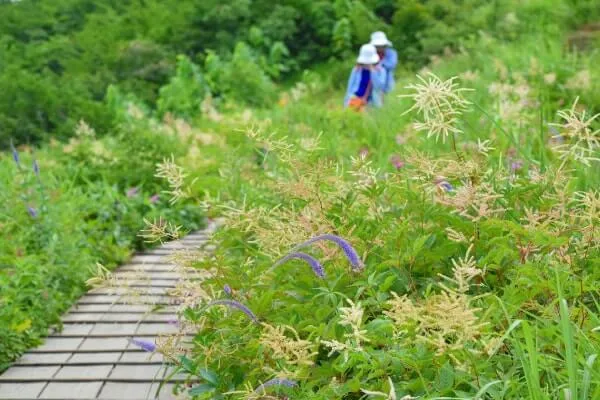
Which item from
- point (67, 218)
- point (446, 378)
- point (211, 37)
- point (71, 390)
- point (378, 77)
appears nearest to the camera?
point (446, 378)

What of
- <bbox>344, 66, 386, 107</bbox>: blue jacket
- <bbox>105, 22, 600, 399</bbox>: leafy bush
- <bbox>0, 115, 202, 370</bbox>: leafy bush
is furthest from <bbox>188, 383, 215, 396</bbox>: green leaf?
<bbox>344, 66, 386, 107</bbox>: blue jacket

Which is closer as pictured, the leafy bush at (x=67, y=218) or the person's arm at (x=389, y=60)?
the leafy bush at (x=67, y=218)

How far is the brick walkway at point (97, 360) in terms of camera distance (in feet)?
11.7

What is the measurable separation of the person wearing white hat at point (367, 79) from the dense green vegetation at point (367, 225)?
38.9 inches

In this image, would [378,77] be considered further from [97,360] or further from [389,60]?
[97,360]

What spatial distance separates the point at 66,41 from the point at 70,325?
17655 millimetres

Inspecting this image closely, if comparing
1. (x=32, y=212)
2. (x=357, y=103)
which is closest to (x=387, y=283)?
(x=32, y=212)

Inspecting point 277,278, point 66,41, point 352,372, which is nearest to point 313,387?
point 352,372

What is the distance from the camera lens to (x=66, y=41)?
2098cm

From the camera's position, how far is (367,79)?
10906mm

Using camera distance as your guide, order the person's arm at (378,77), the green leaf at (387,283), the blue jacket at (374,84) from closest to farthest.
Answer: the green leaf at (387,283)
the blue jacket at (374,84)
the person's arm at (378,77)

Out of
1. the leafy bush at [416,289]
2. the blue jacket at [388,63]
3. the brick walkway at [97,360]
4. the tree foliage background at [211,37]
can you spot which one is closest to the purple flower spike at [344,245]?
the leafy bush at [416,289]

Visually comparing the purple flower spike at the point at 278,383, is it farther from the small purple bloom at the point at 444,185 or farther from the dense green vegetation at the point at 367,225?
the small purple bloom at the point at 444,185

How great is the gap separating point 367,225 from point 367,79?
8.56m
